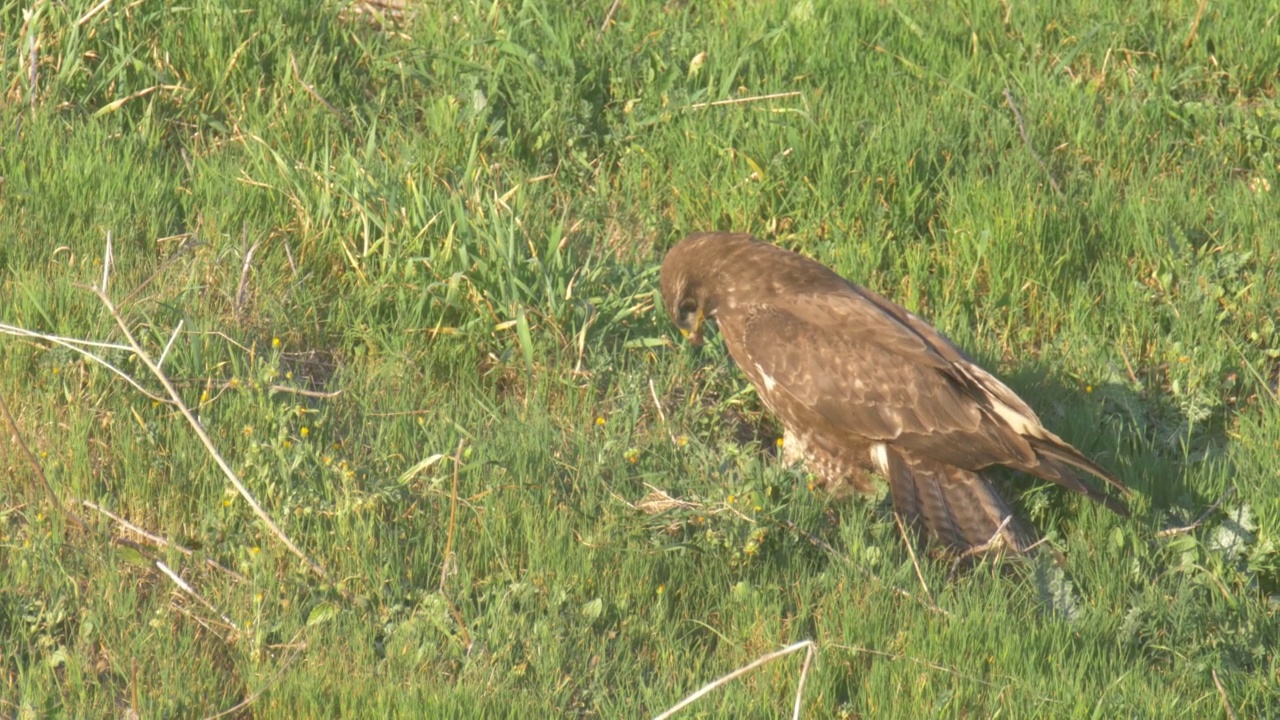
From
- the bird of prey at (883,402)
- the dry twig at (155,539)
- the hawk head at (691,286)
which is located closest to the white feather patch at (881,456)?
the bird of prey at (883,402)

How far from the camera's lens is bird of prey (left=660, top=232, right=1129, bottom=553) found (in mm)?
5117

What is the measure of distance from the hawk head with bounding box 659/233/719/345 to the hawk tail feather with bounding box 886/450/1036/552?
2.99 feet

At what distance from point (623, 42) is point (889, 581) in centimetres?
322

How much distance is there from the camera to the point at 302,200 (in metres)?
5.92

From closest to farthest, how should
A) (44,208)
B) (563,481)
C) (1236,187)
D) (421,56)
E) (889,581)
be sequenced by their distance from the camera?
(889,581), (563,481), (44,208), (1236,187), (421,56)

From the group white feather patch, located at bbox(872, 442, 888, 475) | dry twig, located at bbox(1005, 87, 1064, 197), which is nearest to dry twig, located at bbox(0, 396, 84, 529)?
white feather patch, located at bbox(872, 442, 888, 475)

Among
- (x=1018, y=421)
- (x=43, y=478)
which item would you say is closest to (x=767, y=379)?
(x=1018, y=421)

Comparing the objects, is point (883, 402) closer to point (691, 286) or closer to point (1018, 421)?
point (1018, 421)

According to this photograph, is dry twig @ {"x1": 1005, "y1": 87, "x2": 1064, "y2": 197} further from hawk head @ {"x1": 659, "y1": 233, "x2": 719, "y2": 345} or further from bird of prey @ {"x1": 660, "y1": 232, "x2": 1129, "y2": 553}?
hawk head @ {"x1": 659, "y1": 233, "x2": 719, "y2": 345}

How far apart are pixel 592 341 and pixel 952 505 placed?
1.48 m

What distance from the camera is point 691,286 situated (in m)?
5.68

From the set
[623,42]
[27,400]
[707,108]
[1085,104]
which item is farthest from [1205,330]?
[27,400]

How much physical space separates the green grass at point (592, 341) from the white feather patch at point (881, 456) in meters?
0.31

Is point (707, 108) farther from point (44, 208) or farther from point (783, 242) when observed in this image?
point (44, 208)
